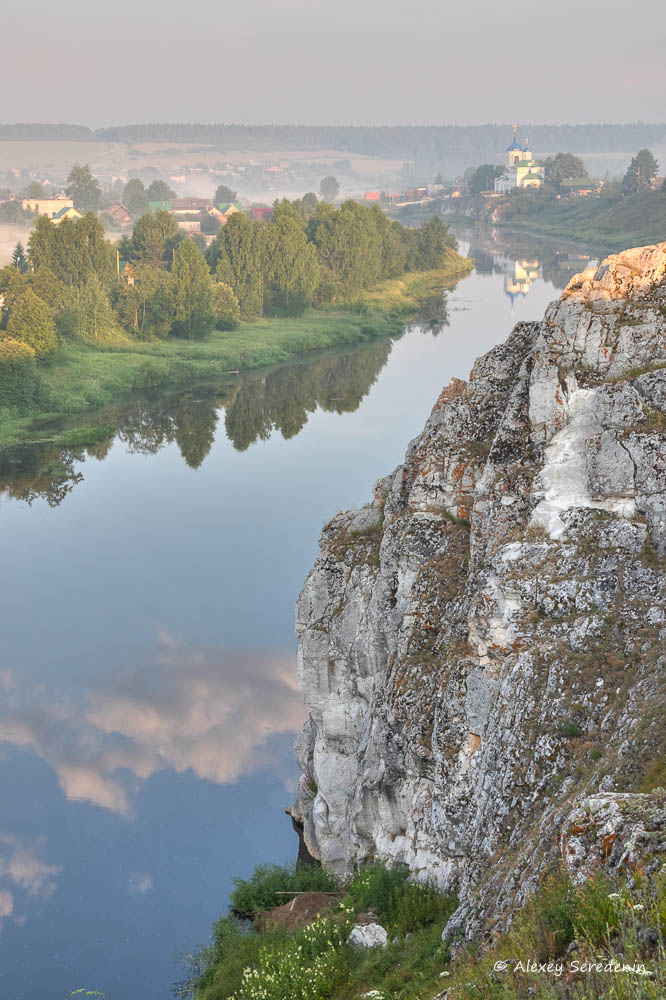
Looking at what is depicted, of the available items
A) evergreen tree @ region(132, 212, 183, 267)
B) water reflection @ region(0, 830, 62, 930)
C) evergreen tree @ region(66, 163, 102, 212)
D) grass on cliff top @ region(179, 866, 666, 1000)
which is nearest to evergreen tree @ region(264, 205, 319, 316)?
evergreen tree @ region(132, 212, 183, 267)

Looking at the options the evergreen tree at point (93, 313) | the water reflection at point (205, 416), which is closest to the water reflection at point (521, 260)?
the water reflection at point (205, 416)

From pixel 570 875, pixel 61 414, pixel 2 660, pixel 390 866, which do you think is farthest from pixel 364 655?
pixel 61 414

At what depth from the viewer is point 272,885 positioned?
16.7 meters

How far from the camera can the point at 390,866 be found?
13.6 meters

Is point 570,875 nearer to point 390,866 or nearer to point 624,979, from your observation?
point 624,979

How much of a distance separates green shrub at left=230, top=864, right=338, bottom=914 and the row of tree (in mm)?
40508

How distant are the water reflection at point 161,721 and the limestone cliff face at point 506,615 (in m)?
5.33

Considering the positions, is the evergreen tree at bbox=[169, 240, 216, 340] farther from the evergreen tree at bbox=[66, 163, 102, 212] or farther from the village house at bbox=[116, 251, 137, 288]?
the evergreen tree at bbox=[66, 163, 102, 212]

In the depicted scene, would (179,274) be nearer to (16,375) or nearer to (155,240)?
(155,240)

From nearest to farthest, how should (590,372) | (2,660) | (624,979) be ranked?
(624,979)
(590,372)
(2,660)

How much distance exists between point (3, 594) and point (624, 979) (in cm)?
2855

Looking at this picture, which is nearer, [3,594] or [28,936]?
[28,936]

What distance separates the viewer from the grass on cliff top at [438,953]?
6.30 m

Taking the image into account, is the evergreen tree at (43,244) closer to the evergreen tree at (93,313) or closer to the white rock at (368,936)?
the evergreen tree at (93,313)
